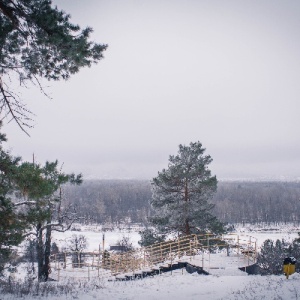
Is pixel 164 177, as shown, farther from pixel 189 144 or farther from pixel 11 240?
pixel 11 240

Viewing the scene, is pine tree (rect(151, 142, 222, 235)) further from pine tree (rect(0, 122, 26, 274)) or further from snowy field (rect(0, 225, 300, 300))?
pine tree (rect(0, 122, 26, 274))

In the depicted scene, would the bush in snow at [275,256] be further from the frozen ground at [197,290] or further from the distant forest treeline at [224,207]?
the distant forest treeline at [224,207]

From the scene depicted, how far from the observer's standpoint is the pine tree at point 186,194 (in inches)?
818

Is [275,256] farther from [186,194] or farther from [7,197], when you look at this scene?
[7,197]

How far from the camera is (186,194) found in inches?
838

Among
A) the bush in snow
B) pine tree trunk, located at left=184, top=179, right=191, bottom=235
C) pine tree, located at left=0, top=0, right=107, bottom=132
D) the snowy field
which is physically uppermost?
pine tree, located at left=0, top=0, right=107, bottom=132

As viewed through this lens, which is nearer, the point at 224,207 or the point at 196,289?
the point at 196,289

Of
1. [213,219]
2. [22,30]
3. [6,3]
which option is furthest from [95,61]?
[213,219]

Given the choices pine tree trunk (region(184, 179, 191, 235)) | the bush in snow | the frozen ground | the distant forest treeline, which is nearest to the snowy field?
the frozen ground

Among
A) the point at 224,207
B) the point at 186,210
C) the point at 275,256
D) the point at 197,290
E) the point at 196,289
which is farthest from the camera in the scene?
the point at 224,207

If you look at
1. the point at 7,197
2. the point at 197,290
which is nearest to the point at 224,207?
the point at 197,290

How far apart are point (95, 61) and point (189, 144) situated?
1490 cm

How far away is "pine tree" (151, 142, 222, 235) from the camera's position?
68.2ft

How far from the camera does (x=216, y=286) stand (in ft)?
40.7
